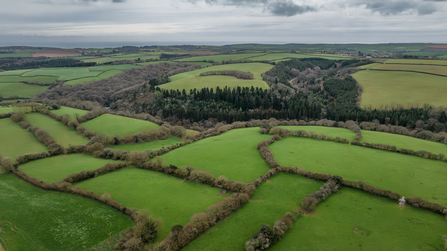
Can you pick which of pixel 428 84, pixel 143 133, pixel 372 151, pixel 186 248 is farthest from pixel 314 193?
pixel 428 84

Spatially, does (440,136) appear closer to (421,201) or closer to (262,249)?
(421,201)

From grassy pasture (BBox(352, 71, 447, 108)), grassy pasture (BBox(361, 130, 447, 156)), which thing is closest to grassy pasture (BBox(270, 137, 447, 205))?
grassy pasture (BBox(361, 130, 447, 156))

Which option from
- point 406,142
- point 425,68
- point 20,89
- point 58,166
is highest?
point 425,68

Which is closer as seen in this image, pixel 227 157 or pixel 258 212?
pixel 258 212

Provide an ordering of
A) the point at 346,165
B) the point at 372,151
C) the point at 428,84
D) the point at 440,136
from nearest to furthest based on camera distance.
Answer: the point at 346,165 → the point at 372,151 → the point at 440,136 → the point at 428,84

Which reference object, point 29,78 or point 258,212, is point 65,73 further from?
point 258,212

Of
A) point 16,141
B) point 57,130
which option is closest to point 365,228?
point 16,141

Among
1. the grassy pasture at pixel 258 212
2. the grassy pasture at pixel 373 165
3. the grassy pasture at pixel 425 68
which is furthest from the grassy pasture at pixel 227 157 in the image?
the grassy pasture at pixel 425 68

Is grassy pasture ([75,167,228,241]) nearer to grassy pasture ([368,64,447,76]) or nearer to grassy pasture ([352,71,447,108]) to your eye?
grassy pasture ([352,71,447,108])
